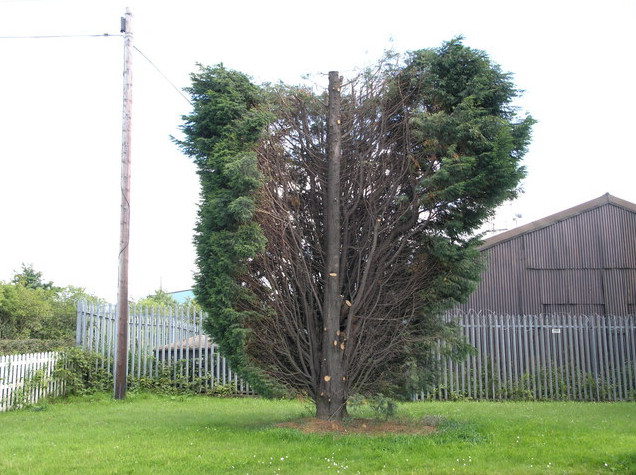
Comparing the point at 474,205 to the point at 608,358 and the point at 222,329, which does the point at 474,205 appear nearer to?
the point at 222,329

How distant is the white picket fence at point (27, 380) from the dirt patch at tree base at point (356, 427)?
7.02 meters

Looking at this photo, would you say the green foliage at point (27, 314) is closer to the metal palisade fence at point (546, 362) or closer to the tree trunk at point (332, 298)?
the metal palisade fence at point (546, 362)

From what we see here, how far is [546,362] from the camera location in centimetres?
1656

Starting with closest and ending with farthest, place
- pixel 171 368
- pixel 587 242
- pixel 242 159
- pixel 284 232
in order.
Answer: pixel 242 159
pixel 284 232
pixel 171 368
pixel 587 242

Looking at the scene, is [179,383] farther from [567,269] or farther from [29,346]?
[567,269]

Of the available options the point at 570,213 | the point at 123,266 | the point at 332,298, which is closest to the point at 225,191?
the point at 332,298

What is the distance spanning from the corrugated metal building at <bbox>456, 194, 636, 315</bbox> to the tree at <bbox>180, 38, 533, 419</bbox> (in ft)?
34.0

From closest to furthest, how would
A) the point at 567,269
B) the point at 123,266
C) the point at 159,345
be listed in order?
1. the point at 123,266
2. the point at 159,345
3. the point at 567,269

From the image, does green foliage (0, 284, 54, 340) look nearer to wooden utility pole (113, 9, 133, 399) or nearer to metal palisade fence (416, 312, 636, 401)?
wooden utility pole (113, 9, 133, 399)

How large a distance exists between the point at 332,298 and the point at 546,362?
29.1 ft

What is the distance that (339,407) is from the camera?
9867 mm

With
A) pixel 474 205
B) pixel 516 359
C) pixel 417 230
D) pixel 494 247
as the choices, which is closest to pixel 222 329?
pixel 417 230

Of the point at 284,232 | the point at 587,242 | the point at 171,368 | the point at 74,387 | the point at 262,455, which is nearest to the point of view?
the point at 262,455

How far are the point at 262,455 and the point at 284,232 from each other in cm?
372
